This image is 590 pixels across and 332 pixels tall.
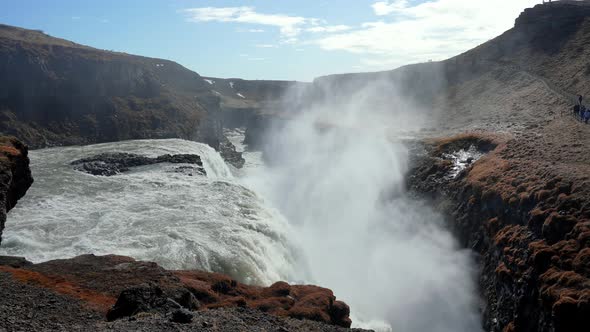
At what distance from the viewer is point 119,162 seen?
134 ft

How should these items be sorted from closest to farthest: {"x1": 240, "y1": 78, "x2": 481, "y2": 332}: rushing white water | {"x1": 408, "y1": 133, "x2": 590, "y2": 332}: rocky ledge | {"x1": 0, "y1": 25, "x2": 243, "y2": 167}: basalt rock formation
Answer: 1. {"x1": 408, "y1": 133, "x2": 590, "y2": 332}: rocky ledge
2. {"x1": 240, "y1": 78, "x2": 481, "y2": 332}: rushing white water
3. {"x1": 0, "y1": 25, "x2": 243, "y2": 167}: basalt rock formation

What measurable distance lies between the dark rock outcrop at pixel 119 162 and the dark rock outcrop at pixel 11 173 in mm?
17133

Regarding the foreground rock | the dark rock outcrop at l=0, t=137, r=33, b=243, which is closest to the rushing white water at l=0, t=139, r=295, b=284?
the dark rock outcrop at l=0, t=137, r=33, b=243

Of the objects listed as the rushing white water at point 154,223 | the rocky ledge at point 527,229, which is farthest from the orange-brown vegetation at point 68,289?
the rocky ledge at point 527,229

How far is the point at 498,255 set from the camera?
23.1m

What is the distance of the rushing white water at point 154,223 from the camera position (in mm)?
22891

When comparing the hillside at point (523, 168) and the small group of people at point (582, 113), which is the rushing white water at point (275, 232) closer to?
the hillside at point (523, 168)

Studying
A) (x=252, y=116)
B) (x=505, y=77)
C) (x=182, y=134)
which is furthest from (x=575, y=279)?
(x=252, y=116)

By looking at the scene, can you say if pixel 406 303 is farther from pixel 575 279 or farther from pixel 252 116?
pixel 252 116

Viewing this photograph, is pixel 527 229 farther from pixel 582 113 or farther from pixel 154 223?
pixel 154 223

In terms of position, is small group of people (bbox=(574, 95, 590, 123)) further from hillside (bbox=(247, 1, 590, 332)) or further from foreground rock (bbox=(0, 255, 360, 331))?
foreground rock (bbox=(0, 255, 360, 331))

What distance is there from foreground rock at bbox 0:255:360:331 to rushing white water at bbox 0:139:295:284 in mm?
4113

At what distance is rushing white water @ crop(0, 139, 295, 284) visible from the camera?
22.9 metres

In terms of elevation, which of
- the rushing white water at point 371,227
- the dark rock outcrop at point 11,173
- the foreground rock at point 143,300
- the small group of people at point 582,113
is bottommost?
the rushing white water at point 371,227
